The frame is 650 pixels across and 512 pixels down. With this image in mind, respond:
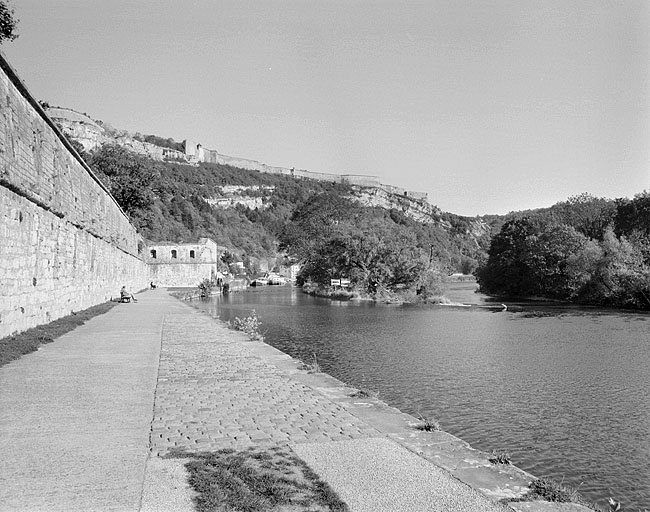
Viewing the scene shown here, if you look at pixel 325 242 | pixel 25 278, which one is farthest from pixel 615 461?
pixel 325 242

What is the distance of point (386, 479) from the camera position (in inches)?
169

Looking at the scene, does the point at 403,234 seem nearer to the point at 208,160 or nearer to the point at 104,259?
the point at 104,259

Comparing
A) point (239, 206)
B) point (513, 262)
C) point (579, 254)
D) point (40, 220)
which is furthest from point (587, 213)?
point (239, 206)

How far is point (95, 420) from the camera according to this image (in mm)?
5828

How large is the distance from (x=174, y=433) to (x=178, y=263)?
55953mm

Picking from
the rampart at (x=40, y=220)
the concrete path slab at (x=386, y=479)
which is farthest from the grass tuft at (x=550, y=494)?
the rampart at (x=40, y=220)

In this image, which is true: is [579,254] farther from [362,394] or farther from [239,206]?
[239,206]

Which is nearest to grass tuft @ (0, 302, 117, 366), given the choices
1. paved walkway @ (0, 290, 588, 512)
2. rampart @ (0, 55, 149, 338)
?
rampart @ (0, 55, 149, 338)

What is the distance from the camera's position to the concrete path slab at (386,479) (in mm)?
3838

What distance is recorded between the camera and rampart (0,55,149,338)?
11508 millimetres

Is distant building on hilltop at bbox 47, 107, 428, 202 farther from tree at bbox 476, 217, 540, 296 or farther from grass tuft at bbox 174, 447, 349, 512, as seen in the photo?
grass tuft at bbox 174, 447, 349, 512

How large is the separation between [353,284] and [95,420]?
4572cm

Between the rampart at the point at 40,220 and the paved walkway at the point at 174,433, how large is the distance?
2768 mm

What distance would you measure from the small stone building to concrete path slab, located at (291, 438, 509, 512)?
2202 inches
